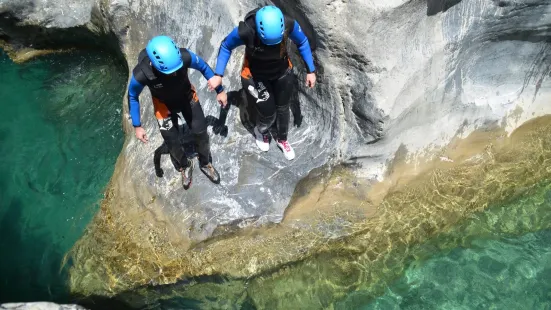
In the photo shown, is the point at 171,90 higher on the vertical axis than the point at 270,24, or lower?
lower

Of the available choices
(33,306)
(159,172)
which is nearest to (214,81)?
(159,172)

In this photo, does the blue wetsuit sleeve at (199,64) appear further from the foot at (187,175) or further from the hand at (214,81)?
the foot at (187,175)

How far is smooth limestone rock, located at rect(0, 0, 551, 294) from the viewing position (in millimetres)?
5414

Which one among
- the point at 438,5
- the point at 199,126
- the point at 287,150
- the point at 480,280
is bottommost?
the point at 480,280

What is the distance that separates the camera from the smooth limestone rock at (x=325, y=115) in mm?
5414

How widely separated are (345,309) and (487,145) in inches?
107

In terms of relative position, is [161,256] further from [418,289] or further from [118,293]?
[418,289]

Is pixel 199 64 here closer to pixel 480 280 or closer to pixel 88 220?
pixel 88 220

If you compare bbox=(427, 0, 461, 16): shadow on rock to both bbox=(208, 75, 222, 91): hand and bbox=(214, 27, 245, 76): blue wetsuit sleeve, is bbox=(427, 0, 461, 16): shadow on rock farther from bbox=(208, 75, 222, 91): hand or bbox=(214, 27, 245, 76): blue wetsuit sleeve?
bbox=(208, 75, 222, 91): hand

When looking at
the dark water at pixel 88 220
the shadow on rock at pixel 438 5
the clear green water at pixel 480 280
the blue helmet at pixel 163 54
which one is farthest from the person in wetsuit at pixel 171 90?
the clear green water at pixel 480 280

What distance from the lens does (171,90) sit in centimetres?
494

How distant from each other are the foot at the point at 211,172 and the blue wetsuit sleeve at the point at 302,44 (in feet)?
5.47

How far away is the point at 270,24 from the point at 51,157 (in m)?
4.11

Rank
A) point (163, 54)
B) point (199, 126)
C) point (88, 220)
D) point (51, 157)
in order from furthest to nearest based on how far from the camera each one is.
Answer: point (51, 157), point (88, 220), point (199, 126), point (163, 54)
